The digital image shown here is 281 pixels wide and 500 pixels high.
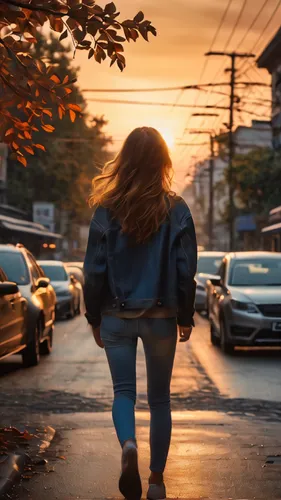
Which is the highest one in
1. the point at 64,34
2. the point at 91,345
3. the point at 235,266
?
the point at 64,34

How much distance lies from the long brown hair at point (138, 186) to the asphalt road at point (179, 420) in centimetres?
154

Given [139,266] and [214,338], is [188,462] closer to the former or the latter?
[139,266]

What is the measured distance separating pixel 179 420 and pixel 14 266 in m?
7.56

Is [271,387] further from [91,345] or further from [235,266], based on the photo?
[91,345]

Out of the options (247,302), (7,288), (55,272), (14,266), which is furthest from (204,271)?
(7,288)

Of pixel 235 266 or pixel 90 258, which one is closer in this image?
pixel 90 258

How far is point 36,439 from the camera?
830 centimetres

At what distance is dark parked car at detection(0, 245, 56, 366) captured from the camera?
15.6 metres

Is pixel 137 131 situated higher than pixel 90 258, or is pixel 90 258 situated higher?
pixel 137 131

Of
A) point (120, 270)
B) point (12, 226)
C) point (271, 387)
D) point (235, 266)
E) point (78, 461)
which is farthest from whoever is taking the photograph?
point (12, 226)

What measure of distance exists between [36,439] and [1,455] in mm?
1091

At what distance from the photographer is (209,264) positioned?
3306cm

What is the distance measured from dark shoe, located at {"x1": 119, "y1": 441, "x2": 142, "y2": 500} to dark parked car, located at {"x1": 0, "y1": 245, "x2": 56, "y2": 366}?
9817mm

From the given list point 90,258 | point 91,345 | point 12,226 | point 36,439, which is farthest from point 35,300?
point 12,226
